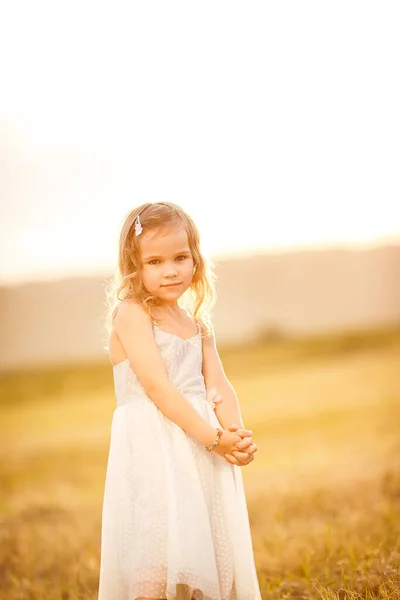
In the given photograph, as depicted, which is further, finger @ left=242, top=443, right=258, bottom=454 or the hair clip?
the hair clip

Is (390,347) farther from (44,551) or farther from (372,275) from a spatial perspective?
(44,551)

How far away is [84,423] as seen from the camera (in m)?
12.3

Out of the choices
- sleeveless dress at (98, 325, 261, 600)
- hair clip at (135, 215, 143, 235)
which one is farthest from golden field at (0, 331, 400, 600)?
hair clip at (135, 215, 143, 235)

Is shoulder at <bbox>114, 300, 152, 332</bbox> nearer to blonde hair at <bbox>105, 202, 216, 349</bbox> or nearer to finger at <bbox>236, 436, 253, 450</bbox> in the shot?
blonde hair at <bbox>105, 202, 216, 349</bbox>

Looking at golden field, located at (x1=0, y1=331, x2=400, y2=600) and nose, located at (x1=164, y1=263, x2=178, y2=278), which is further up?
nose, located at (x1=164, y1=263, x2=178, y2=278)

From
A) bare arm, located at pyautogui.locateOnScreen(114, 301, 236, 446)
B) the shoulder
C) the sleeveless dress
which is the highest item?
the shoulder

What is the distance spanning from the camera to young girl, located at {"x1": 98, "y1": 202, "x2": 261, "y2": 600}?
2588 millimetres

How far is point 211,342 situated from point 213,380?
0.46ft

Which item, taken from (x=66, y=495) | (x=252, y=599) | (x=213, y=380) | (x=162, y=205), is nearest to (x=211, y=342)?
(x=213, y=380)

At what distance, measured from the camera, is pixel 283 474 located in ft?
23.9

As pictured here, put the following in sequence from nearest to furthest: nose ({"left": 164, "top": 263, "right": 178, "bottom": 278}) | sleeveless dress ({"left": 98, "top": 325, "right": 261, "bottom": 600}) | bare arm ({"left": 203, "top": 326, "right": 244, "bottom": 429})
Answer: sleeveless dress ({"left": 98, "top": 325, "right": 261, "bottom": 600})
nose ({"left": 164, "top": 263, "right": 178, "bottom": 278})
bare arm ({"left": 203, "top": 326, "right": 244, "bottom": 429})

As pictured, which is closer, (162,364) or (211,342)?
(162,364)

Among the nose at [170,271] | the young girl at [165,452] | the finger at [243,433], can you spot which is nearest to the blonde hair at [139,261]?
the young girl at [165,452]

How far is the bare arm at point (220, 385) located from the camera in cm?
286
